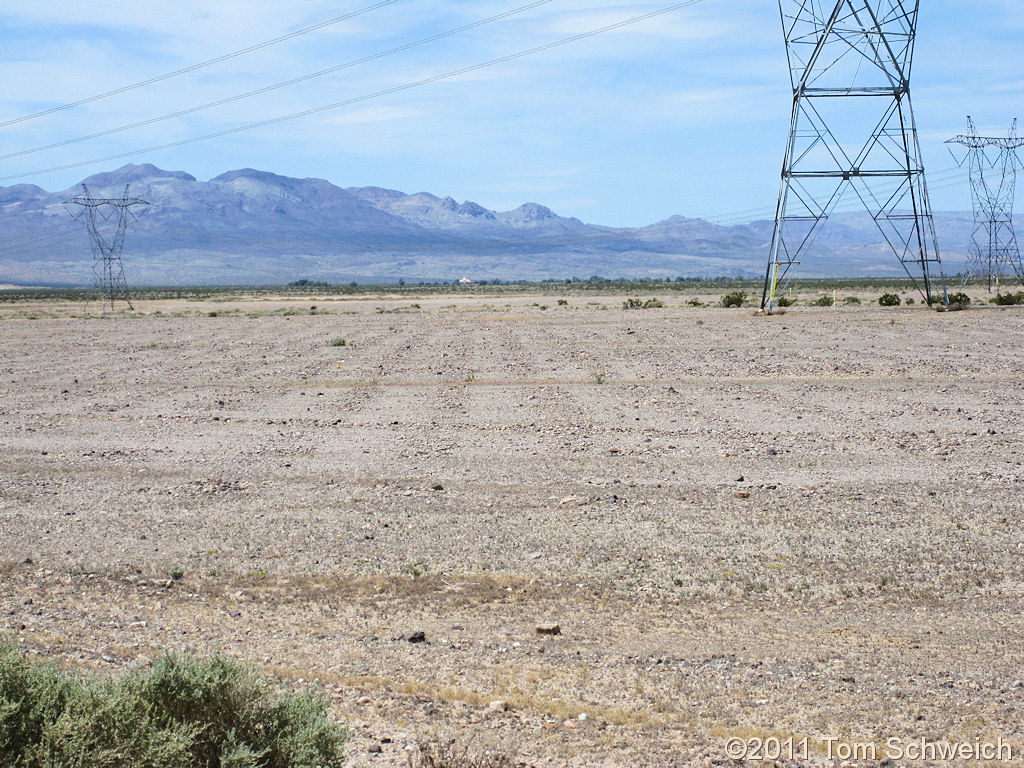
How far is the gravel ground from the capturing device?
5.71 metres

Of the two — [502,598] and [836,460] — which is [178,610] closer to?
[502,598]

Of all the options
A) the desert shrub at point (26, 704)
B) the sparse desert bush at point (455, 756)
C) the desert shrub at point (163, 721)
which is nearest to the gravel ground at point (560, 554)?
the sparse desert bush at point (455, 756)

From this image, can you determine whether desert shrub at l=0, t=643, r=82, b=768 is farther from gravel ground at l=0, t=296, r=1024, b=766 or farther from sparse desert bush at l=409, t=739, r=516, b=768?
sparse desert bush at l=409, t=739, r=516, b=768

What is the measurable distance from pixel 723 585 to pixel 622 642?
151 cm

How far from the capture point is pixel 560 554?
8.67 metres

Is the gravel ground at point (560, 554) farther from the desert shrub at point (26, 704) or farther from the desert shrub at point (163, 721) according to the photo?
the desert shrub at point (26, 704)

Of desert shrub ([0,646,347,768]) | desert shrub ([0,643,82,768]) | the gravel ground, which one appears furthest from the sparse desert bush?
desert shrub ([0,643,82,768])

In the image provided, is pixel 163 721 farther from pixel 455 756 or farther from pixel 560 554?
pixel 560 554

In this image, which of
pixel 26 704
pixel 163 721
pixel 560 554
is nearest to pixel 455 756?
pixel 163 721

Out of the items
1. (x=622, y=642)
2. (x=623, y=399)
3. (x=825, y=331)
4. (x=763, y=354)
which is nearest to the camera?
(x=622, y=642)

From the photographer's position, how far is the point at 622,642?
265 inches

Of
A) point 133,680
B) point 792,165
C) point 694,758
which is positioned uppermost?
point 792,165

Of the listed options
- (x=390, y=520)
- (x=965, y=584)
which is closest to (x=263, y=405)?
(x=390, y=520)

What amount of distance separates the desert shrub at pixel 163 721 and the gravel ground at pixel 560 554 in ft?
2.52
